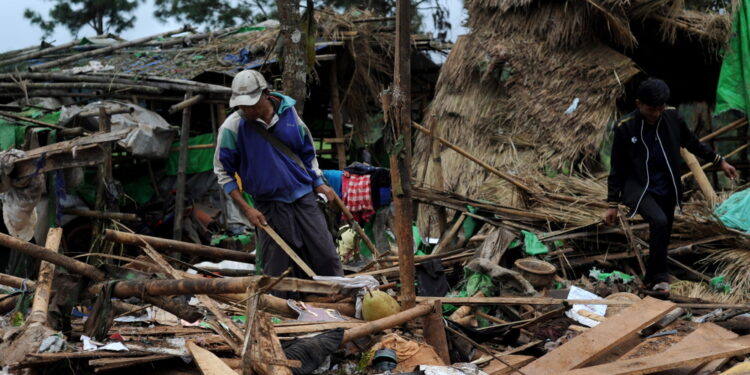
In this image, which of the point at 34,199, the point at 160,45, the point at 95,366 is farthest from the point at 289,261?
the point at 160,45

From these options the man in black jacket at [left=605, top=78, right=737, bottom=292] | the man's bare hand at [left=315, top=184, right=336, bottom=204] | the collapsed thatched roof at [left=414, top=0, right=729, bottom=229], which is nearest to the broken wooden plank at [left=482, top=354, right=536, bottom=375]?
the man's bare hand at [left=315, top=184, right=336, bottom=204]

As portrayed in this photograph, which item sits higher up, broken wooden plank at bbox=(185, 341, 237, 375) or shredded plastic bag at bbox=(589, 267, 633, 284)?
broken wooden plank at bbox=(185, 341, 237, 375)

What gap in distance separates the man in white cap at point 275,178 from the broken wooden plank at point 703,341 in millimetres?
2167

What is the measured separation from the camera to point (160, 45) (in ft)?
47.8

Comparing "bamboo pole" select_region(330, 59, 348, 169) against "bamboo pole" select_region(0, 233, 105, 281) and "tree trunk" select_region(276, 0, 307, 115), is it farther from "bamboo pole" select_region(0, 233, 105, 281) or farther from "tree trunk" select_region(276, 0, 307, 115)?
"bamboo pole" select_region(0, 233, 105, 281)

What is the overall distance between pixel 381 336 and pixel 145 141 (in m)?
6.69

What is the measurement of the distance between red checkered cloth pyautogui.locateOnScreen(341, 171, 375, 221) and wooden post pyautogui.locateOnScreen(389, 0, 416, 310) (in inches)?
129

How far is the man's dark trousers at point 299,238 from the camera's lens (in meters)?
5.12

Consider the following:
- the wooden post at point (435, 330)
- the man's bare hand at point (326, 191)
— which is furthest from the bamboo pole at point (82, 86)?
the wooden post at point (435, 330)

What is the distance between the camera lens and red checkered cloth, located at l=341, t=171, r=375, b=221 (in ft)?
24.7

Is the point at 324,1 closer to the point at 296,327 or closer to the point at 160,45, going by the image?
the point at 160,45

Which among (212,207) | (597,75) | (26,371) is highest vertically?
(597,75)

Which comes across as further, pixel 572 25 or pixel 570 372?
pixel 572 25

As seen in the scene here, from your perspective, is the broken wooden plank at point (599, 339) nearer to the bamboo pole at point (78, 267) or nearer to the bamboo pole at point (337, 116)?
the bamboo pole at point (78, 267)
